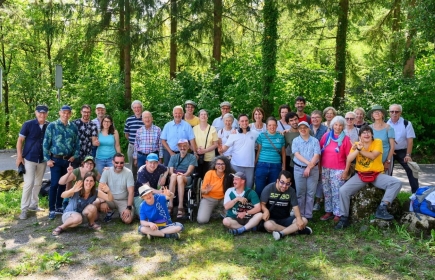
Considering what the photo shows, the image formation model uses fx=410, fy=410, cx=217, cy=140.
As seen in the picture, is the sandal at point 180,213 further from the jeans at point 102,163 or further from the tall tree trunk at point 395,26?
the tall tree trunk at point 395,26

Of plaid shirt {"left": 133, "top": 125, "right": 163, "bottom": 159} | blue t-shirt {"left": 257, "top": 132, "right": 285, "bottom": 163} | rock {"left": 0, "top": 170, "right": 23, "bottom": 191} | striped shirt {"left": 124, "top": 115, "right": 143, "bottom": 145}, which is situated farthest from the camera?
rock {"left": 0, "top": 170, "right": 23, "bottom": 191}

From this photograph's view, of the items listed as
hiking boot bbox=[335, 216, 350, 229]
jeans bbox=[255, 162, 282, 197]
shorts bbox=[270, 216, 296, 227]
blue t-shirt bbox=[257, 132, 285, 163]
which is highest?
blue t-shirt bbox=[257, 132, 285, 163]

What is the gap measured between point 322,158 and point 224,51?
11566 millimetres

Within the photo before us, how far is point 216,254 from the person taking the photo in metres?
5.39

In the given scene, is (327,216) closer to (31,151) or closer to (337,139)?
(337,139)

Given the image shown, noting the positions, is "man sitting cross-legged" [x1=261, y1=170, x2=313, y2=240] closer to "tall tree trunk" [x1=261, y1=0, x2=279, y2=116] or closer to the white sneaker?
the white sneaker

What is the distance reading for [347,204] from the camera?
6426 mm

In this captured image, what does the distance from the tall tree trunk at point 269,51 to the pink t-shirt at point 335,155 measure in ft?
20.9

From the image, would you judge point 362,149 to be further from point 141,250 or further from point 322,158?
point 141,250

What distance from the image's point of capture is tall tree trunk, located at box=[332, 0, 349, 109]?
13.9 m

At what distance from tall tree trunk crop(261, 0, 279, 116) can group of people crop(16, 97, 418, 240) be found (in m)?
→ 5.56

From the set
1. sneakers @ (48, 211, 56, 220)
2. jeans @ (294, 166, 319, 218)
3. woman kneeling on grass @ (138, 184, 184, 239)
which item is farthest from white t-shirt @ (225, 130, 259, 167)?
sneakers @ (48, 211, 56, 220)

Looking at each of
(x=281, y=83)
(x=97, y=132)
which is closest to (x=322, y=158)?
(x=97, y=132)

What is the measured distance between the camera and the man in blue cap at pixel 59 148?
22.2ft
